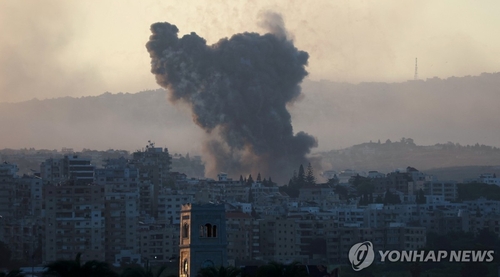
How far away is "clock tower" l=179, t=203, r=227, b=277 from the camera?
183 ft

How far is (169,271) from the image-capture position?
92.6 meters

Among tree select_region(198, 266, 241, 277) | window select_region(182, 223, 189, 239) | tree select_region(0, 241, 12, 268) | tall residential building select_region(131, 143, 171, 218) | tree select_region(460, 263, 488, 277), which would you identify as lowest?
tree select_region(460, 263, 488, 277)

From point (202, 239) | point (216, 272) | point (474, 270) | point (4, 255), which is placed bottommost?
point (474, 270)

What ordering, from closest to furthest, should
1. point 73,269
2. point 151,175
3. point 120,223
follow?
point 73,269, point 120,223, point 151,175

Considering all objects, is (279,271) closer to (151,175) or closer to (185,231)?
(185,231)

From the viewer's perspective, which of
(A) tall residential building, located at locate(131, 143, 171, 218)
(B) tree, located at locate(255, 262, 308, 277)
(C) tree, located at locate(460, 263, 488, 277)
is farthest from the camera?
(A) tall residential building, located at locate(131, 143, 171, 218)

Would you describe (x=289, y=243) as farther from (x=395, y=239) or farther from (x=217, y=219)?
(x=217, y=219)

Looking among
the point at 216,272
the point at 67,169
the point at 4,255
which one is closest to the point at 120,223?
the point at 4,255

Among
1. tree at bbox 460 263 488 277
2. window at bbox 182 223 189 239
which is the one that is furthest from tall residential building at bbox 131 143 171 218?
window at bbox 182 223 189 239

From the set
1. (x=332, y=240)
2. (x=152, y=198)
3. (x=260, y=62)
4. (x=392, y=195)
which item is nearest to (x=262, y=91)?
(x=260, y=62)

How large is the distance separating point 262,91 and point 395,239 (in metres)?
57.5

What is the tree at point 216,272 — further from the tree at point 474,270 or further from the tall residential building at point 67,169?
the tall residential building at point 67,169

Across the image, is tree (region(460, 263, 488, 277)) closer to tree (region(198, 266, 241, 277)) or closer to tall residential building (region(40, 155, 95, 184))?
tree (region(198, 266, 241, 277))

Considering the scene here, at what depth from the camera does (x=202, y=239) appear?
185 ft
